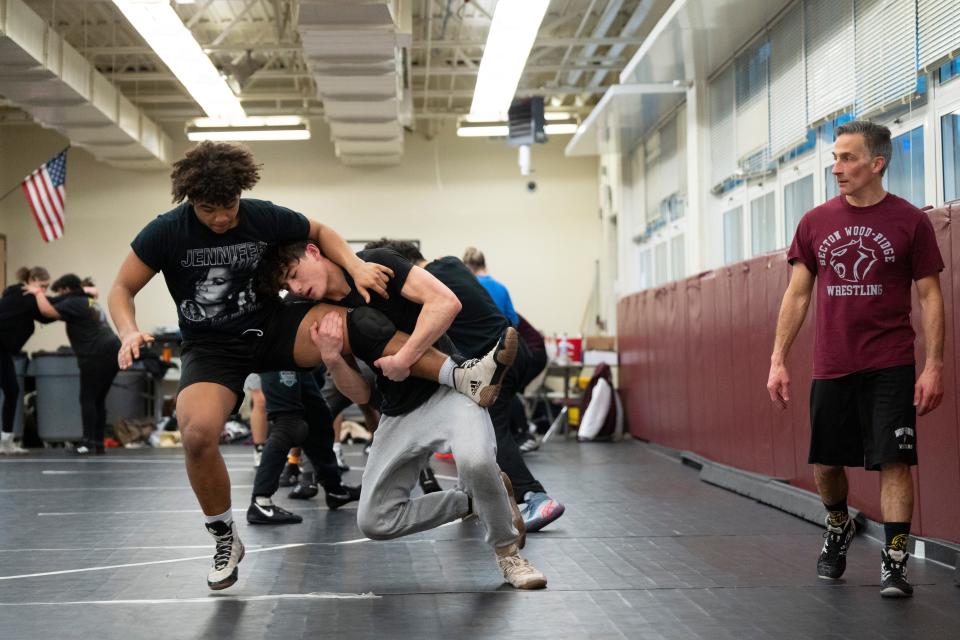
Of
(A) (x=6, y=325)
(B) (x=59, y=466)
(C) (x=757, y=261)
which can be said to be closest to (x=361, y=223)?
(A) (x=6, y=325)

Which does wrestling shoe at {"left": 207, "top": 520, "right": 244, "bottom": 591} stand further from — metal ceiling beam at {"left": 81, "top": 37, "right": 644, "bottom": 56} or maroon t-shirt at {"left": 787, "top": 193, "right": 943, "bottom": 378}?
metal ceiling beam at {"left": 81, "top": 37, "right": 644, "bottom": 56}

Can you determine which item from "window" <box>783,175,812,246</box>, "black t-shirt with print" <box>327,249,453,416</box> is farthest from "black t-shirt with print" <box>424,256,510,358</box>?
"window" <box>783,175,812,246</box>

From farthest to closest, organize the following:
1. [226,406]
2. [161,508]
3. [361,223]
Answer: [361,223] → [161,508] → [226,406]

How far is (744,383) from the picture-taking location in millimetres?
7352

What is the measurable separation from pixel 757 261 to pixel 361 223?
10719mm

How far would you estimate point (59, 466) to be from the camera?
895cm

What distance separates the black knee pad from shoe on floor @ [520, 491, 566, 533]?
1639 millimetres

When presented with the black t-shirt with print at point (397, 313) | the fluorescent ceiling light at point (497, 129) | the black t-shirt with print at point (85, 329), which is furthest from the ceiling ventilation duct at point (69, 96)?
the black t-shirt with print at point (397, 313)

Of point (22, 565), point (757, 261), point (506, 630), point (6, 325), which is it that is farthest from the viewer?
point (6, 325)

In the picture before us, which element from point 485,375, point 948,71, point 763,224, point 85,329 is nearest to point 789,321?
point 485,375

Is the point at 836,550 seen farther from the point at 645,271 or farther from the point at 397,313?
the point at 645,271

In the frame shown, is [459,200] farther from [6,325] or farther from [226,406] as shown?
[226,406]

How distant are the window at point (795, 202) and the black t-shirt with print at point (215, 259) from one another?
439cm

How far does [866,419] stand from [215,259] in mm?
2345
